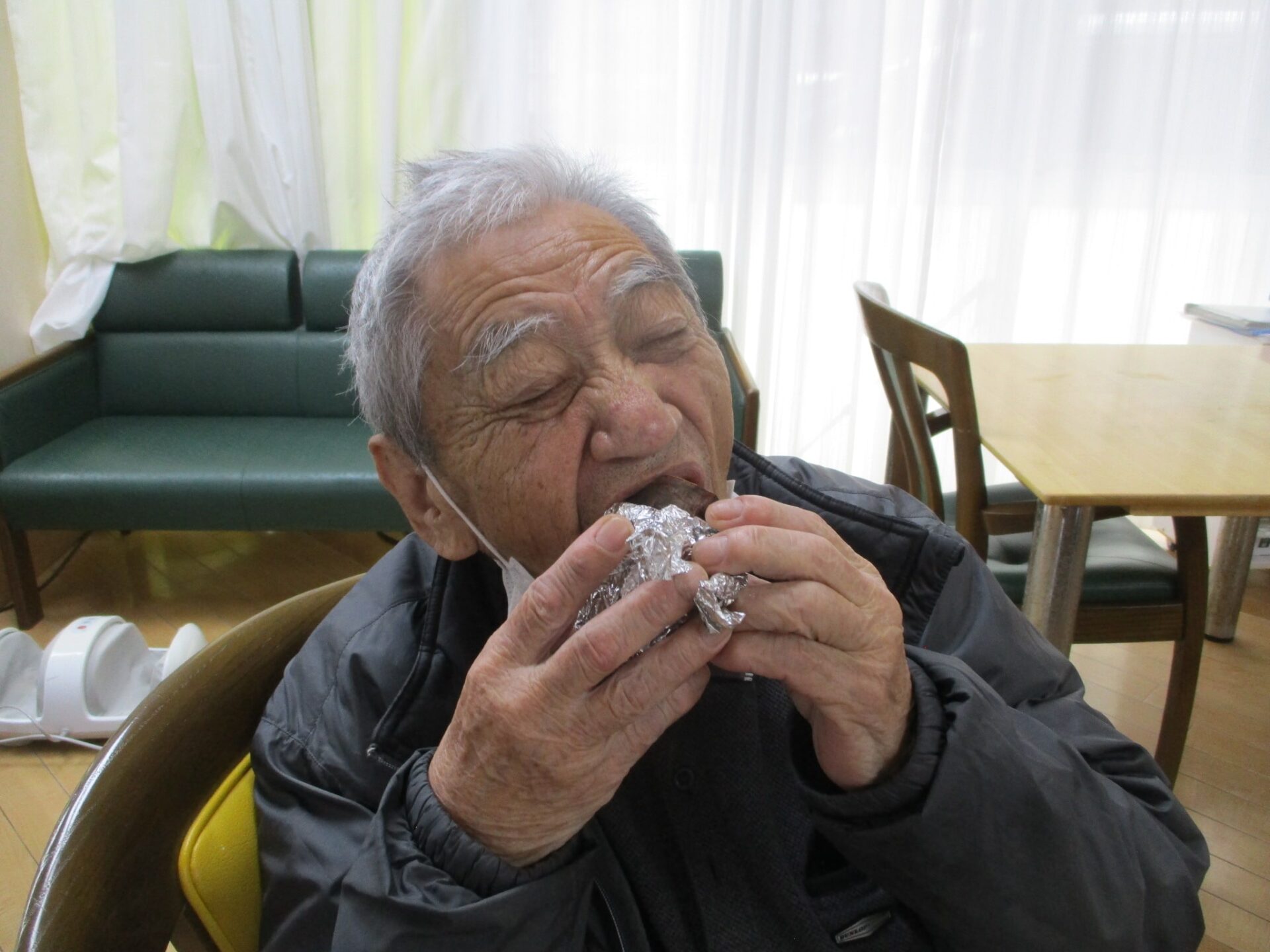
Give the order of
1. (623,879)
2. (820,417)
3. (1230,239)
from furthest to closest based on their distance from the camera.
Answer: (820,417), (1230,239), (623,879)

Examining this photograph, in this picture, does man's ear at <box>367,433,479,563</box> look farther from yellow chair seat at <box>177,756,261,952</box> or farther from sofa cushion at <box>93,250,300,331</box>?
sofa cushion at <box>93,250,300,331</box>

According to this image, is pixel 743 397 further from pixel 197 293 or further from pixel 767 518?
pixel 767 518

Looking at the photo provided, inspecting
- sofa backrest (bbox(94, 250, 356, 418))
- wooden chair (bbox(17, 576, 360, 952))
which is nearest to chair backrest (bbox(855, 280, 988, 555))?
wooden chair (bbox(17, 576, 360, 952))

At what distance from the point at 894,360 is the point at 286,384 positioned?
240cm

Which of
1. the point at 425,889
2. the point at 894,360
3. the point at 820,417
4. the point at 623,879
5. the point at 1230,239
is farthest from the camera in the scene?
the point at 820,417

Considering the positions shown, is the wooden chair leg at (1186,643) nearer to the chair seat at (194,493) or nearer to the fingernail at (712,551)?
the fingernail at (712,551)

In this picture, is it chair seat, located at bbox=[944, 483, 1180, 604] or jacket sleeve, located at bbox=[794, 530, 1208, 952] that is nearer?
jacket sleeve, located at bbox=[794, 530, 1208, 952]

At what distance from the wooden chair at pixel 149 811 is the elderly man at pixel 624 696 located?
57 mm

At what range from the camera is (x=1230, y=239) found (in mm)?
3514

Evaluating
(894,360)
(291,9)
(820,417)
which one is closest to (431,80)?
(291,9)

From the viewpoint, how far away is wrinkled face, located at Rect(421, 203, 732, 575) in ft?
2.92

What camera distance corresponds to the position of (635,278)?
94 cm

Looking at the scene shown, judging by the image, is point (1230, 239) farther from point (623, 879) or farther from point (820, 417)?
point (623, 879)

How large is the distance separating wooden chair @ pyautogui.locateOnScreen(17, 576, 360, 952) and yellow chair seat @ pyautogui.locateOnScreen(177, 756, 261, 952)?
11mm
